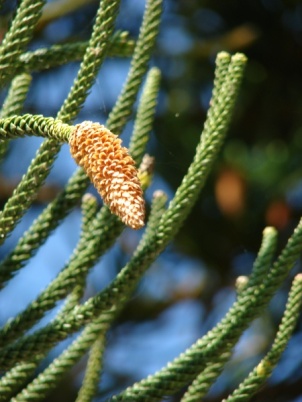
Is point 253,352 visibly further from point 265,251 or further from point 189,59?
point 265,251

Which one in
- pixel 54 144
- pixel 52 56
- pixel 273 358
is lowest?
pixel 273 358

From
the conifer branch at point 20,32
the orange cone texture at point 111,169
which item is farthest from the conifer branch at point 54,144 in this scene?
the orange cone texture at point 111,169

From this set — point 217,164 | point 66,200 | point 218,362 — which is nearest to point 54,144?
point 66,200

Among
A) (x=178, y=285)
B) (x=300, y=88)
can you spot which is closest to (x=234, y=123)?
(x=300, y=88)

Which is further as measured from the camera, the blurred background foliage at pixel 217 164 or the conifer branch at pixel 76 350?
the blurred background foliage at pixel 217 164

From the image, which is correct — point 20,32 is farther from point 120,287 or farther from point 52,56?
point 120,287

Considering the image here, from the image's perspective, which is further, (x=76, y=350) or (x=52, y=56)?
(x=52, y=56)

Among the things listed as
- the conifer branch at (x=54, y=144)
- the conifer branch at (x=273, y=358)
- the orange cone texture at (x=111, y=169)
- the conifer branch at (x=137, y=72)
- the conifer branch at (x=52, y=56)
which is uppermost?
the conifer branch at (x=52, y=56)

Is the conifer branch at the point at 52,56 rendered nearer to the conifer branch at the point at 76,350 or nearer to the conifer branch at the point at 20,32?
the conifer branch at the point at 20,32
